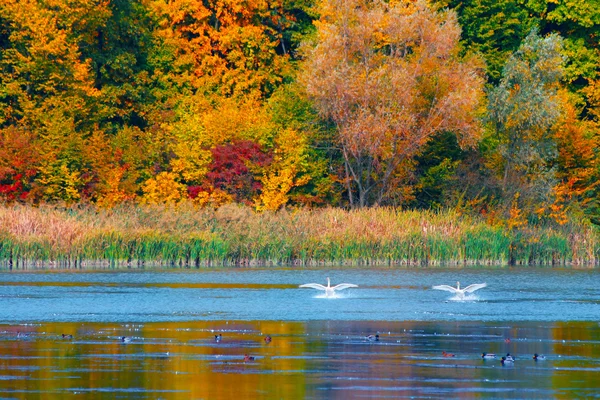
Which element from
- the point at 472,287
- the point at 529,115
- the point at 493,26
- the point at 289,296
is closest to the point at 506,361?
the point at 472,287

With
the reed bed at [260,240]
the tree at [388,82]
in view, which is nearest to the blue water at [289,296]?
the reed bed at [260,240]

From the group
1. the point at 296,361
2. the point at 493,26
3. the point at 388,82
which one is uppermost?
the point at 493,26

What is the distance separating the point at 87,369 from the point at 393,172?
39804 mm

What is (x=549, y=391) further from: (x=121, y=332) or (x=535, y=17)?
(x=535, y=17)

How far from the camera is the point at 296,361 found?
20688 mm

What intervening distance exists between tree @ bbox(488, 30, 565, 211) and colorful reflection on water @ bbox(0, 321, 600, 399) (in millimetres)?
28461

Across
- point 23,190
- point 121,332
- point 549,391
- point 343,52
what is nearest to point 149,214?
point 23,190

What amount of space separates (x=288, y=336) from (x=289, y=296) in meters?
8.88

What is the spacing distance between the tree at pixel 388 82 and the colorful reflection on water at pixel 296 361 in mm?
28812

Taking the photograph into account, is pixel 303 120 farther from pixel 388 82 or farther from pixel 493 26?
pixel 493 26

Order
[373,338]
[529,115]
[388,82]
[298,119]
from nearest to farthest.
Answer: [373,338] < [529,115] < [388,82] < [298,119]

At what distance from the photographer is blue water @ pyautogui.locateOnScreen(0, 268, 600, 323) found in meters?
28.6

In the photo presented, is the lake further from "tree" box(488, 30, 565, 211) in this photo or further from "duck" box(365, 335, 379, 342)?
"tree" box(488, 30, 565, 211)

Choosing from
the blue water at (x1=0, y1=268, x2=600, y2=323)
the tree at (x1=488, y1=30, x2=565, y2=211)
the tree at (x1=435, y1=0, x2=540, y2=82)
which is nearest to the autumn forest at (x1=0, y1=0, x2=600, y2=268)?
the tree at (x1=488, y1=30, x2=565, y2=211)
